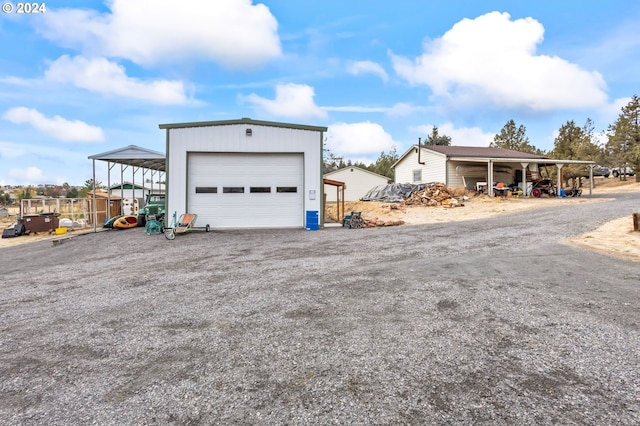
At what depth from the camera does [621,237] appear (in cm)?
815

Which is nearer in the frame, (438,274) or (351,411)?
(351,411)

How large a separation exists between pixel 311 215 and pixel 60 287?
8.42 m

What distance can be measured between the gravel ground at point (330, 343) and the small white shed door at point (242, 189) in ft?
21.7

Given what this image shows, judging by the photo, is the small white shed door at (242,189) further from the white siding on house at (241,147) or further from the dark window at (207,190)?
the white siding on house at (241,147)

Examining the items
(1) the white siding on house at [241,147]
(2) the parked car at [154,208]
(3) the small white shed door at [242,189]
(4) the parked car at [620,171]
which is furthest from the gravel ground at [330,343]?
(4) the parked car at [620,171]

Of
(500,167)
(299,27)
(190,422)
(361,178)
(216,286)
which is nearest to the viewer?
(190,422)

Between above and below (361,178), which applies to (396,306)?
below

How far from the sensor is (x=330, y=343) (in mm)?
3152

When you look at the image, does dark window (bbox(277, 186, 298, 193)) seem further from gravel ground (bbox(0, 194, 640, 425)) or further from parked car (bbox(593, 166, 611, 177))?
parked car (bbox(593, 166, 611, 177))

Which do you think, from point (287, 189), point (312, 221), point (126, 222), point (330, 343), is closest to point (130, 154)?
point (126, 222)

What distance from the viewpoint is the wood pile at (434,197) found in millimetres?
19484

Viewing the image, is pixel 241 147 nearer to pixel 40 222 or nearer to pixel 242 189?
pixel 242 189

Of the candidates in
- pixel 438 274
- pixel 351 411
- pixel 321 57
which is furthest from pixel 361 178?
pixel 351 411

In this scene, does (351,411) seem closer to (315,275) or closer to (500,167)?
(315,275)
